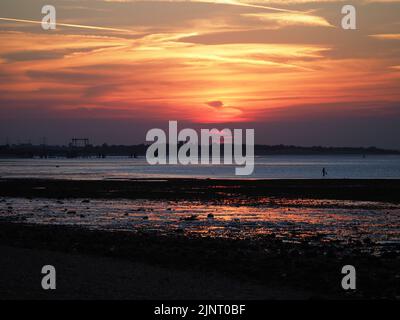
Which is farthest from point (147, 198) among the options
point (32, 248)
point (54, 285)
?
point (54, 285)

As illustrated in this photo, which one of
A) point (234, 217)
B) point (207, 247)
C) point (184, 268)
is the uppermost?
point (234, 217)

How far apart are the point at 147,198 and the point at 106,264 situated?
32.5 m

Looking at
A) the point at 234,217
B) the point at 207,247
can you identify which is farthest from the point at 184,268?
the point at 234,217

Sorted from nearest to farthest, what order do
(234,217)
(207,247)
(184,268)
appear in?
(184,268) < (207,247) < (234,217)

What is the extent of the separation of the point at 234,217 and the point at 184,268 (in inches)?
674

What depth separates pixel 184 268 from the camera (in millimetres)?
20812

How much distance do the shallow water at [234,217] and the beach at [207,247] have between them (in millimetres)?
56

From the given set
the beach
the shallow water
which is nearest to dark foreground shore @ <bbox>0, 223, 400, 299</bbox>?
the beach

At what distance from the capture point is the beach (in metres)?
17.4

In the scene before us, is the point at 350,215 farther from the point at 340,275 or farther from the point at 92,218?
the point at 340,275

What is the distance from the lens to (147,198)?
53125 millimetres

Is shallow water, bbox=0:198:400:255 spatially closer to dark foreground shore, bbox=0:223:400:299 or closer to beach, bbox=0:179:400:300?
beach, bbox=0:179:400:300

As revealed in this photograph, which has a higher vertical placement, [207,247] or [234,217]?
[234,217]

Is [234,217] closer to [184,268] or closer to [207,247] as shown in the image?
[207,247]
